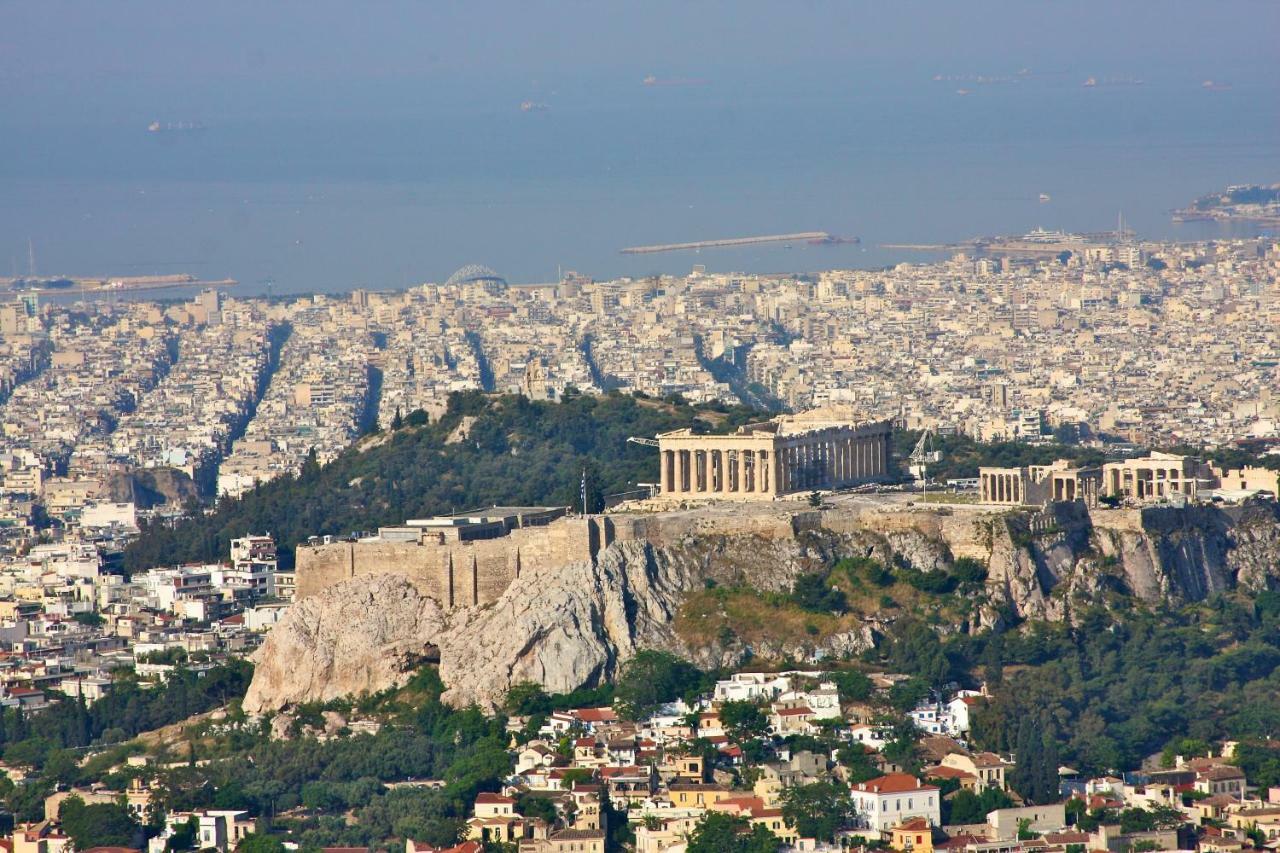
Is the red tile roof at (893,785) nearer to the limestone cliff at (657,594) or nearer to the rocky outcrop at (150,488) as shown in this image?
A: the limestone cliff at (657,594)

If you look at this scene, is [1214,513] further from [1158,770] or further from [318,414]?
[318,414]

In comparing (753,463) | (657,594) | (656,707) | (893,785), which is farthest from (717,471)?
(893,785)

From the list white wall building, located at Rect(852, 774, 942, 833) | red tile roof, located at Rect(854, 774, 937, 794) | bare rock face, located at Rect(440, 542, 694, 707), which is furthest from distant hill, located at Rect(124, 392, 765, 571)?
white wall building, located at Rect(852, 774, 942, 833)

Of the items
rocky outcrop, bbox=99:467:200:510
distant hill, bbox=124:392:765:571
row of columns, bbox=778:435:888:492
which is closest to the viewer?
row of columns, bbox=778:435:888:492

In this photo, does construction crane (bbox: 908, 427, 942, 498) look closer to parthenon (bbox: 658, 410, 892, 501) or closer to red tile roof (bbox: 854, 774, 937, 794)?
parthenon (bbox: 658, 410, 892, 501)

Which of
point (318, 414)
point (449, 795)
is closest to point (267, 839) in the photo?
point (449, 795)

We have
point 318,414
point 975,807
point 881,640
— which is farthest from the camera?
point 318,414
